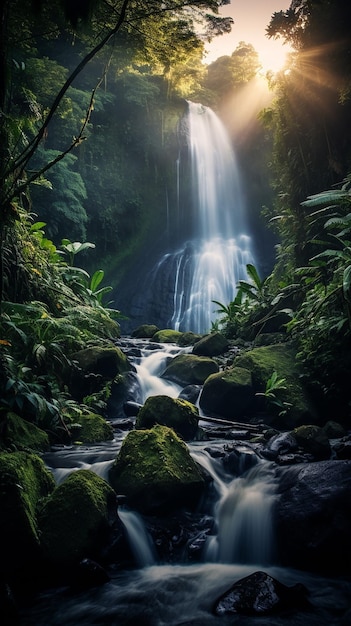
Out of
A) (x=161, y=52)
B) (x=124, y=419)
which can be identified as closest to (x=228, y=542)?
(x=124, y=419)

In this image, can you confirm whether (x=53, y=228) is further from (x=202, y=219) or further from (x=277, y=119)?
(x=202, y=219)

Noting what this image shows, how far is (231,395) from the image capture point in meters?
7.12

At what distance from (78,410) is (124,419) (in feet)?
4.37

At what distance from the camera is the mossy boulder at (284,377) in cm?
635

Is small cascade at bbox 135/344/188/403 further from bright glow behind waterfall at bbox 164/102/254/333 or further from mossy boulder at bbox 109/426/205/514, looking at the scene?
bright glow behind waterfall at bbox 164/102/254/333

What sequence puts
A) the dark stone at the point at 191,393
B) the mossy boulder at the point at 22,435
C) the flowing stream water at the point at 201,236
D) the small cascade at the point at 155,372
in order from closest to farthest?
1. the mossy boulder at the point at 22,435
2. the dark stone at the point at 191,393
3. the small cascade at the point at 155,372
4. the flowing stream water at the point at 201,236

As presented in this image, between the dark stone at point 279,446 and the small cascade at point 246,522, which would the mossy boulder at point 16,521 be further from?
the dark stone at point 279,446

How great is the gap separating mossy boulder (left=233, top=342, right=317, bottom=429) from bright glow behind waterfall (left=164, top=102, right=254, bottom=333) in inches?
460

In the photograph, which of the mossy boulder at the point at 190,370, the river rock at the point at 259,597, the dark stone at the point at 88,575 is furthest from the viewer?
the mossy boulder at the point at 190,370

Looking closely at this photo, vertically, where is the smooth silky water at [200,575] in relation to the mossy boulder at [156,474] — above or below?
below

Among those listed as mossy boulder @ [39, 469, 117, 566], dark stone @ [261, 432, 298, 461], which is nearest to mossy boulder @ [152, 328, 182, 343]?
dark stone @ [261, 432, 298, 461]

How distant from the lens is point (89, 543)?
10.7 feet

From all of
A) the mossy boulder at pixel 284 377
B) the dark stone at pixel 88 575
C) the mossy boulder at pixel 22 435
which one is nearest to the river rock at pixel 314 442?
the mossy boulder at pixel 284 377

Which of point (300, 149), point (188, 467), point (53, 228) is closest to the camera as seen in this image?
point (188, 467)
